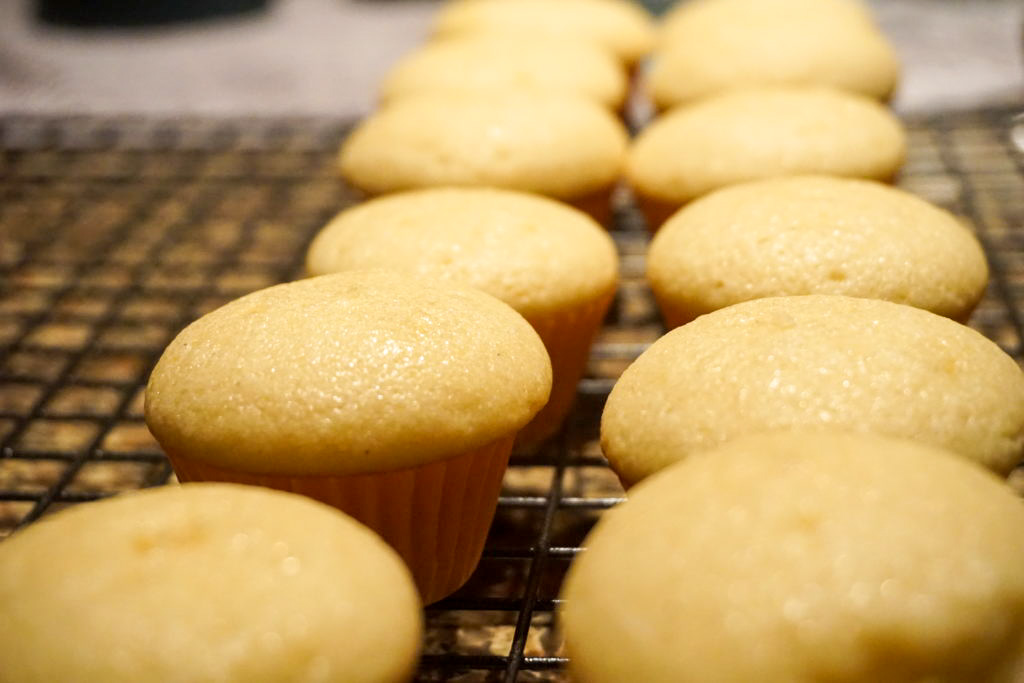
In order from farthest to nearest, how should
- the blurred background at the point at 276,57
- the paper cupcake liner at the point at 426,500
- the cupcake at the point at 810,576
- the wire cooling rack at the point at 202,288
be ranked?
the blurred background at the point at 276,57 < the wire cooling rack at the point at 202,288 < the paper cupcake liner at the point at 426,500 < the cupcake at the point at 810,576

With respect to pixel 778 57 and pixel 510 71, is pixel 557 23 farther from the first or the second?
pixel 778 57

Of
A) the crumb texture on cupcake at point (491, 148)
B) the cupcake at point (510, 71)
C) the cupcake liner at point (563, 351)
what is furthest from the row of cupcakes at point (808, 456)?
the cupcake at point (510, 71)

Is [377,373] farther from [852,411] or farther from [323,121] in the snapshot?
[323,121]

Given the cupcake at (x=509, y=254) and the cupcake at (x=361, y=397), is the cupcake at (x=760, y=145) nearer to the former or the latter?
the cupcake at (x=509, y=254)

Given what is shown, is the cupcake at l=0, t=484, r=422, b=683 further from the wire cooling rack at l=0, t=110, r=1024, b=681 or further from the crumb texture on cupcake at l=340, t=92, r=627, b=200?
the crumb texture on cupcake at l=340, t=92, r=627, b=200

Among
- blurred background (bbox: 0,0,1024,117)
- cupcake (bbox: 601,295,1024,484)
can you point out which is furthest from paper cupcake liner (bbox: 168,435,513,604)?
blurred background (bbox: 0,0,1024,117)
